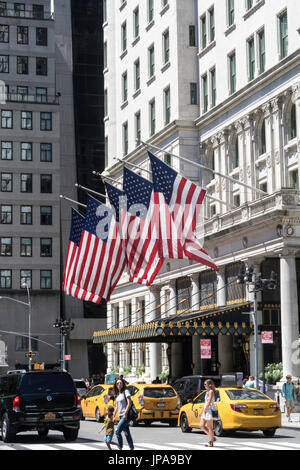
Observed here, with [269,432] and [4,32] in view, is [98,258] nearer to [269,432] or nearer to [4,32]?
[269,432]

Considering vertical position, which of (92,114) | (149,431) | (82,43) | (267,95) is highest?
(82,43)

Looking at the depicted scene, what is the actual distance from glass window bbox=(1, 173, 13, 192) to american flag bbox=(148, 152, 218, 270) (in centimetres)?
6637

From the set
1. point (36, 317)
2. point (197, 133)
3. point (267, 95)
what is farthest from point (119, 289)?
point (36, 317)

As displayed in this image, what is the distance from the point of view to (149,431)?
110 ft

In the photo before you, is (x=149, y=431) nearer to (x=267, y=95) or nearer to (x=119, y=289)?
(x=267, y=95)

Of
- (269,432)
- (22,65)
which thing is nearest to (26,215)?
(22,65)

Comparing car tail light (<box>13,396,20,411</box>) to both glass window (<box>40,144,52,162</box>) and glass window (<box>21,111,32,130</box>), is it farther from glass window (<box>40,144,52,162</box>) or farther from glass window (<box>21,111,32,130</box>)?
glass window (<box>21,111,32,130</box>)

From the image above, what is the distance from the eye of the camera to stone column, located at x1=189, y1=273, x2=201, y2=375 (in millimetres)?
56406

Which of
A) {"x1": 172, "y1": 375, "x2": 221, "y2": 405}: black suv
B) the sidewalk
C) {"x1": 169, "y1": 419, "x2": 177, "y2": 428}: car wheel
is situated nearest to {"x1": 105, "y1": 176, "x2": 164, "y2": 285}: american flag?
{"x1": 172, "y1": 375, "x2": 221, "y2": 405}: black suv

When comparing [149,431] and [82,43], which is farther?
[82,43]

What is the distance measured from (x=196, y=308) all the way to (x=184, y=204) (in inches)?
698

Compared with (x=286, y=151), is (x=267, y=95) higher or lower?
higher

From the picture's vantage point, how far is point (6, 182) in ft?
347

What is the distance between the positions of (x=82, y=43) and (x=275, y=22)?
6863 centimetres
